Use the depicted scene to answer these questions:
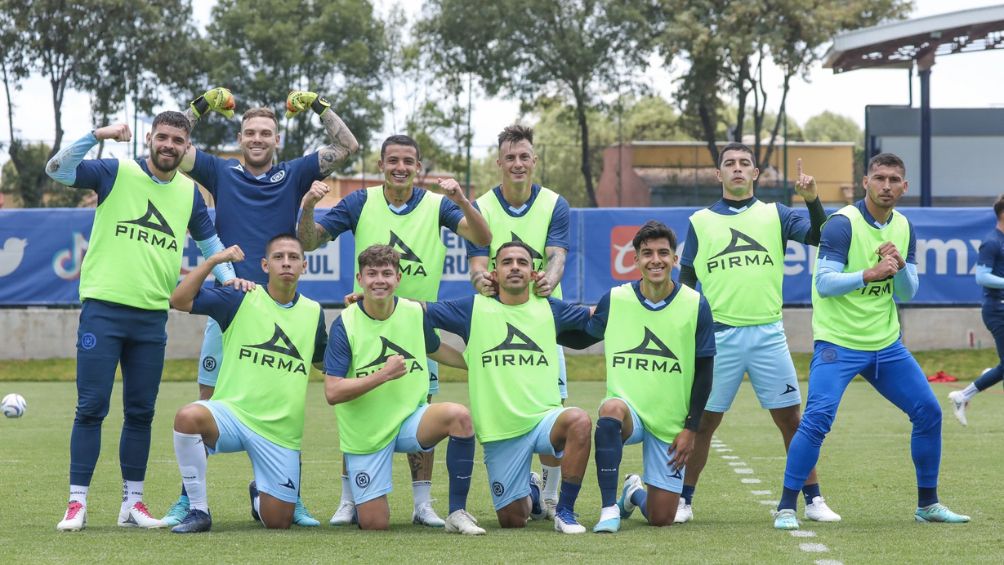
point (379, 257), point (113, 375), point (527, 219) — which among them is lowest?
point (113, 375)

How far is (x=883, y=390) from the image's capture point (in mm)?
7488

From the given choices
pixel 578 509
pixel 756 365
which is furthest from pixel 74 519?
pixel 756 365

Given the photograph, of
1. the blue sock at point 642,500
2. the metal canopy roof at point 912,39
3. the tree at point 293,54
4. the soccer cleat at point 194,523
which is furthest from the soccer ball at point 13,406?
the tree at point 293,54

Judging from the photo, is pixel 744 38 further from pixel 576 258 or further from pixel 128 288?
pixel 128 288

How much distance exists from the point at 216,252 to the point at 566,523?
2628 mm

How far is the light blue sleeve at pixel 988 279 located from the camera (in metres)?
12.7

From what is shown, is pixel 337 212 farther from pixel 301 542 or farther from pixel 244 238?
pixel 301 542

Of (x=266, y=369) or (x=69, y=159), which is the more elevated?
(x=69, y=159)

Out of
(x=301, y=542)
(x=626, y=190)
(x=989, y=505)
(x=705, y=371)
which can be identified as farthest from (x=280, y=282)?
(x=626, y=190)

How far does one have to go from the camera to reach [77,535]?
22.5 feet

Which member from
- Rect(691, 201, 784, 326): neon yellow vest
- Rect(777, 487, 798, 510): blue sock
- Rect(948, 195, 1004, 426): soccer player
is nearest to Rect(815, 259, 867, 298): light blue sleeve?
Rect(691, 201, 784, 326): neon yellow vest

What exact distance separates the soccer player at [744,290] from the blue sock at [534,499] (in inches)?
35.0

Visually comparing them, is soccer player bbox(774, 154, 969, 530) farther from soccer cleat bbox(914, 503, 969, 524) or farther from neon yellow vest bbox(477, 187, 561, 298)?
neon yellow vest bbox(477, 187, 561, 298)

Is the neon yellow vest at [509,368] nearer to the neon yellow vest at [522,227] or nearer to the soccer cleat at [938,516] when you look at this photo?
the neon yellow vest at [522,227]
